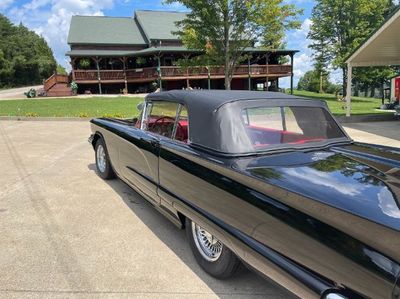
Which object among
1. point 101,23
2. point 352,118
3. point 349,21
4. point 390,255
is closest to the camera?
point 390,255

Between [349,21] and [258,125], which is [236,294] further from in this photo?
[349,21]

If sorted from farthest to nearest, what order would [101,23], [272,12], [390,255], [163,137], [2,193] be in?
[101,23], [272,12], [2,193], [163,137], [390,255]

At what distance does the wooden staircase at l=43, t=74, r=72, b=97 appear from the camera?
34.0m

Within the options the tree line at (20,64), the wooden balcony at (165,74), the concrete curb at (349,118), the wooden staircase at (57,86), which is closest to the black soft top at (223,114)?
the concrete curb at (349,118)

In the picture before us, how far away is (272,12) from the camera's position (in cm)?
1823

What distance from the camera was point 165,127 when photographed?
4156 mm

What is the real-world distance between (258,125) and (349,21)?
123 feet

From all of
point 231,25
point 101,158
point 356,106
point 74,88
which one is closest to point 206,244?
point 101,158

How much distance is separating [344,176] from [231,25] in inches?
681

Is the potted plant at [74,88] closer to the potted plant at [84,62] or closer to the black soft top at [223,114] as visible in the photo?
the potted plant at [84,62]

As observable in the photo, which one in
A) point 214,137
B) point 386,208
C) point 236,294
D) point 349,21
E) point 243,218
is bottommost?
point 236,294

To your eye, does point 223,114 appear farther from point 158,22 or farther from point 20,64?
point 20,64

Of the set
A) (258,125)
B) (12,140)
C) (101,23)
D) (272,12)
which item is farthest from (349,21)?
(258,125)

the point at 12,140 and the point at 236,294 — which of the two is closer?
the point at 236,294
